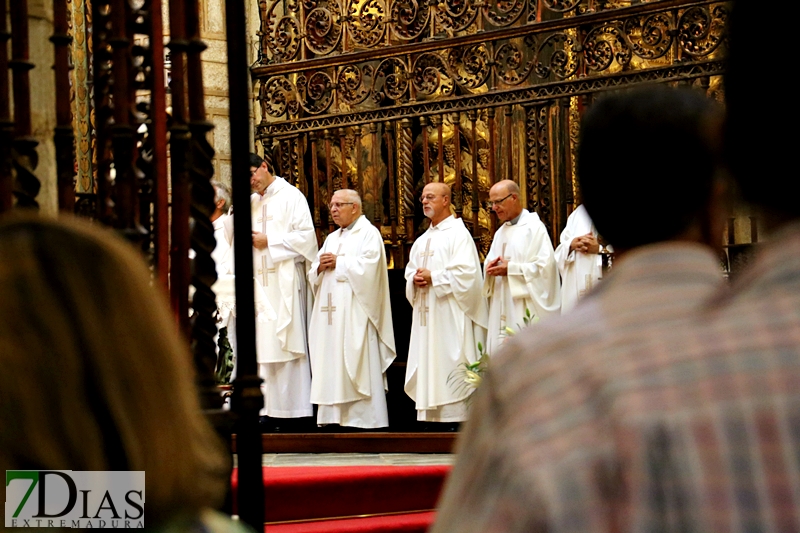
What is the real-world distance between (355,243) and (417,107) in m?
1.39

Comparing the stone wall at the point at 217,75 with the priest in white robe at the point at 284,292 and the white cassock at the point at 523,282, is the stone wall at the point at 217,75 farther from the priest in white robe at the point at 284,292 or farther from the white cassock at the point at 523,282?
the white cassock at the point at 523,282

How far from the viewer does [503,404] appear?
1139 millimetres

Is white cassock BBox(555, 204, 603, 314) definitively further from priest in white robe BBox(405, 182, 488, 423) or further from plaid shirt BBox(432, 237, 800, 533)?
plaid shirt BBox(432, 237, 800, 533)

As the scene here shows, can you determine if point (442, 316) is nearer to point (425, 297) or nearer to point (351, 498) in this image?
point (425, 297)

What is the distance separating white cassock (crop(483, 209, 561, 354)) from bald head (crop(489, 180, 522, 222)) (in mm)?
102

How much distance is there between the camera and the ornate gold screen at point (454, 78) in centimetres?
981

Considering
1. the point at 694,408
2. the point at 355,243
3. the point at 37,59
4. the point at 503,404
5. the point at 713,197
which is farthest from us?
the point at 355,243

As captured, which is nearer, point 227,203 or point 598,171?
point 598,171

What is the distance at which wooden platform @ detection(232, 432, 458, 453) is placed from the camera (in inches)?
Answer: 351

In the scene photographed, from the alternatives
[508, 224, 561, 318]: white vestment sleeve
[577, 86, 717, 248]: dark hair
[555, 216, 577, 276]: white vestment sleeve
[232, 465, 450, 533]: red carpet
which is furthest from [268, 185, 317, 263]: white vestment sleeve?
[577, 86, 717, 248]: dark hair

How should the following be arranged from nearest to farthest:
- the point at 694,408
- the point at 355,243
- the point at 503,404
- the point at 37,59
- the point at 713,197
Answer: the point at 694,408
the point at 503,404
the point at 713,197
the point at 37,59
the point at 355,243

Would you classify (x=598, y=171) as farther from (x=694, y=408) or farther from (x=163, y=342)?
(x=163, y=342)

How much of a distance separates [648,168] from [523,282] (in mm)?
8675

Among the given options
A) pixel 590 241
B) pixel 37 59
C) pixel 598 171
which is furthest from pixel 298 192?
pixel 598 171
